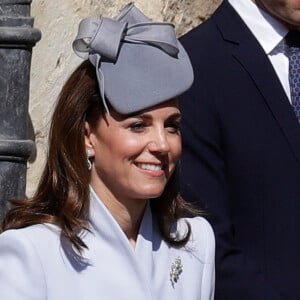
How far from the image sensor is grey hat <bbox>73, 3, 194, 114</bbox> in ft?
10.8

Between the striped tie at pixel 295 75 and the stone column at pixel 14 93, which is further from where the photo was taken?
the striped tie at pixel 295 75

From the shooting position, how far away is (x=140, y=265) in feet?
11.1

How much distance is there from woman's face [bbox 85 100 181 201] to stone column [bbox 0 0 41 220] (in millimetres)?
751

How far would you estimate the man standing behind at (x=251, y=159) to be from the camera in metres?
4.08

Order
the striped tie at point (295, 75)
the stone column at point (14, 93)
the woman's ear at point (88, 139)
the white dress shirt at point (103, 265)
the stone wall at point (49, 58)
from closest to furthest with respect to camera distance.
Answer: the white dress shirt at point (103, 265) → the woman's ear at point (88, 139) → the stone column at point (14, 93) → the striped tie at point (295, 75) → the stone wall at point (49, 58)

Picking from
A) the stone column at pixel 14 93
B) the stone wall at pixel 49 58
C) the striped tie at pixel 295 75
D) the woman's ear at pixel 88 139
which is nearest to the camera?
the woman's ear at pixel 88 139

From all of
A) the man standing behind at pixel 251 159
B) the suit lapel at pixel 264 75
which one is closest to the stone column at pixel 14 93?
the man standing behind at pixel 251 159

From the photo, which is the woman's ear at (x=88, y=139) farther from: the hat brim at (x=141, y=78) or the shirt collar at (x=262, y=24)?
the shirt collar at (x=262, y=24)

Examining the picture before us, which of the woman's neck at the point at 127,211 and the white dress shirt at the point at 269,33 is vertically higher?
the woman's neck at the point at 127,211

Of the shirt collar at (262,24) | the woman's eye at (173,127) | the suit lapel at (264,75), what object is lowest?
the suit lapel at (264,75)

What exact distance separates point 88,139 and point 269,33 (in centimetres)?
101

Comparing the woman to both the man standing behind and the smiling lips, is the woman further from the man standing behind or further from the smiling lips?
the man standing behind

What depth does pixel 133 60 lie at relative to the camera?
11.0 feet

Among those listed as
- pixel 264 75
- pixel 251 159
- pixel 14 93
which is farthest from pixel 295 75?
pixel 14 93
